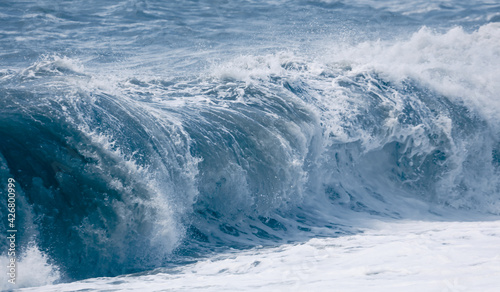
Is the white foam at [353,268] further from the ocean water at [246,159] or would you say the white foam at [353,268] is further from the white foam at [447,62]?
the white foam at [447,62]

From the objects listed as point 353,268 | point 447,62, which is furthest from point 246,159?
point 447,62

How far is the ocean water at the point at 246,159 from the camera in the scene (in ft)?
14.8

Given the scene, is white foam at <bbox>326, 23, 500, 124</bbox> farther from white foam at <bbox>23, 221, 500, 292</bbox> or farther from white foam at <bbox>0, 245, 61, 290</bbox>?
white foam at <bbox>0, 245, 61, 290</bbox>

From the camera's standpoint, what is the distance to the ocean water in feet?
14.8

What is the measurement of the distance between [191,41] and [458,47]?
23.1ft

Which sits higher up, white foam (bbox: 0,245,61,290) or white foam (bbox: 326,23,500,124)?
white foam (bbox: 326,23,500,124)

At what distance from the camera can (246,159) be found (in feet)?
23.0

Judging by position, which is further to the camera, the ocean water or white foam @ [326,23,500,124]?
white foam @ [326,23,500,124]

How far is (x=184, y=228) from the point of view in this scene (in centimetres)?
593

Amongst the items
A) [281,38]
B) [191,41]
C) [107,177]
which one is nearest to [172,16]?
[191,41]

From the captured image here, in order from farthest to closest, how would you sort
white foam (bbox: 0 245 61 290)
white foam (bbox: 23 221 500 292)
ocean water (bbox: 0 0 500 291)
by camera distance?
1. ocean water (bbox: 0 0 500 291)
2. white foam (bbox: 0 245 61 290)
3. white foam (bbox: 23 221 500 292)

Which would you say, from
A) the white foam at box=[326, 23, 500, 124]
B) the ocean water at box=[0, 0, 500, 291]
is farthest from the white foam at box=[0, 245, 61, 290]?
the white foam at box=[326, 23, 500, 124]

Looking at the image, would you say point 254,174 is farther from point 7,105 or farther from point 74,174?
point 7,105

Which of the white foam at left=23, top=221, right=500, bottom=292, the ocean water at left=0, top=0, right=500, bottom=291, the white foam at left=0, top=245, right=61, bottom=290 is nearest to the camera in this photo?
the white foam at left=23, top=221, right=500, bottom=292
